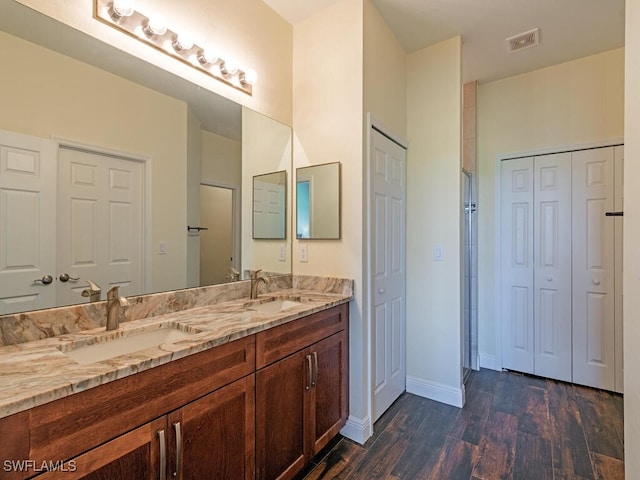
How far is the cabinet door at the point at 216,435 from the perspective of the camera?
1070mm

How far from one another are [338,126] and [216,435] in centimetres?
179

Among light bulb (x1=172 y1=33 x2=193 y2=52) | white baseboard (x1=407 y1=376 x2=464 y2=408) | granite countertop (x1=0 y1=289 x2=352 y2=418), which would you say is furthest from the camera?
white baseboard (x1=407 y1=376 x2=464 y2=408)

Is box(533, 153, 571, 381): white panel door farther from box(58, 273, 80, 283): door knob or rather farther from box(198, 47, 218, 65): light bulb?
box(58, 273, 80, 283): door knob

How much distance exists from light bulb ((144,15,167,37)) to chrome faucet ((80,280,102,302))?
118cm

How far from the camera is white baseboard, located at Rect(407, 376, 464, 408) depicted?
94.7 inches

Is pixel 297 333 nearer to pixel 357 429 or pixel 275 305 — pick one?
pixel 275 305

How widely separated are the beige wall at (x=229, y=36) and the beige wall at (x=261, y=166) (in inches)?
3.8

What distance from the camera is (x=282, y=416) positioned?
151cm

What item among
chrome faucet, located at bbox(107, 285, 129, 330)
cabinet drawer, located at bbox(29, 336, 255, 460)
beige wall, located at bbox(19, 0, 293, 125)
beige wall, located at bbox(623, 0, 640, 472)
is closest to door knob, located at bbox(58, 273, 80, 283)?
chrome faucet, located at bbox(107, 285, 129, 330)

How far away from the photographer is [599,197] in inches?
103

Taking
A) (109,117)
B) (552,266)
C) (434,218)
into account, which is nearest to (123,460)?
(109,117)

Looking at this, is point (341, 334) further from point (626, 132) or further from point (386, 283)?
point (626, 132)

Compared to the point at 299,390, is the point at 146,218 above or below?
above

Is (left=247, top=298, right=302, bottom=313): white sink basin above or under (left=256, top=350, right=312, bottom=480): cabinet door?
above
